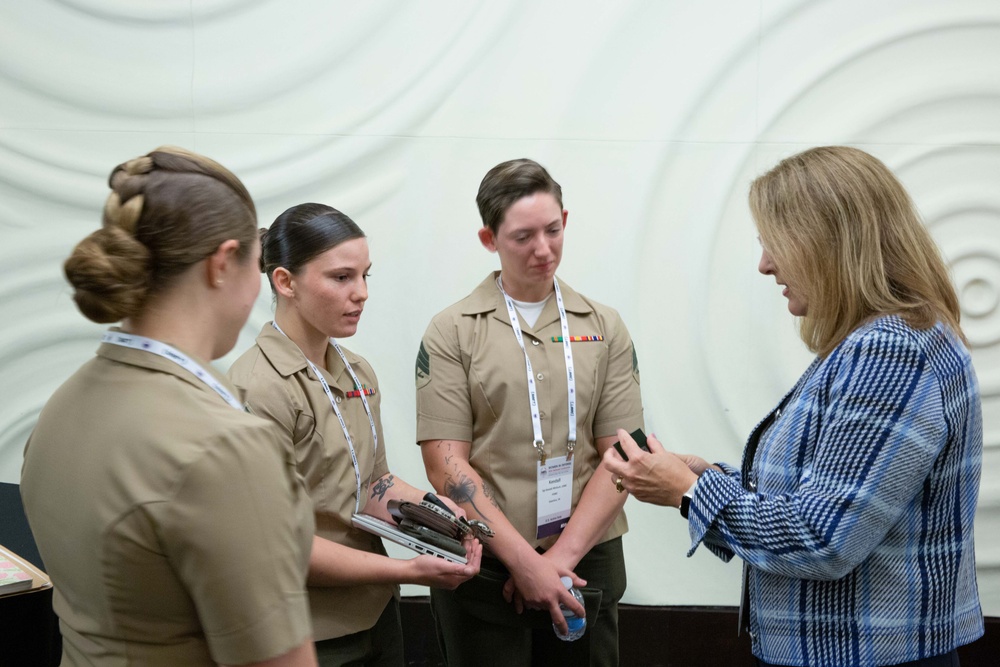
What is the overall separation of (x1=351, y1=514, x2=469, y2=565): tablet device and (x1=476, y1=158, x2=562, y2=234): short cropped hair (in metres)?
0.90

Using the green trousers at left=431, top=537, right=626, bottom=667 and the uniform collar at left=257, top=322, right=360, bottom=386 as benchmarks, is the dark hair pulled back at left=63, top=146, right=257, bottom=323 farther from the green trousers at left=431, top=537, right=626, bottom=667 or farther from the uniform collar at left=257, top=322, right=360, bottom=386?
the green trousers at left=431, top=537, right=626, bottom=667

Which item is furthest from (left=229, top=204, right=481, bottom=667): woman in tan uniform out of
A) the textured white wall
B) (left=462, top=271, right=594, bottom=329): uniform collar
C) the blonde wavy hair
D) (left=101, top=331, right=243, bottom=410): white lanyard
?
the textured white wall

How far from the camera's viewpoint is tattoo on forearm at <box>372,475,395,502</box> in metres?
2.04

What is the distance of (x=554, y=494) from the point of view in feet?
7.44

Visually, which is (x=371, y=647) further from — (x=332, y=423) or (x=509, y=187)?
(x=509, y=187)

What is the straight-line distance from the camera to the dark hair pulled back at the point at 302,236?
1.98 m

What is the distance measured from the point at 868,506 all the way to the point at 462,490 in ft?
3.67

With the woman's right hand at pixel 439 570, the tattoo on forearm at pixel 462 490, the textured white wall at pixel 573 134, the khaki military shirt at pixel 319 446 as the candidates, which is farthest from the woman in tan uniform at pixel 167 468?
the textured white wall at pixel 573 134

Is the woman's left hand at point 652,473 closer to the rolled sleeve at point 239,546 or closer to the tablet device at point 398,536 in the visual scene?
the tablet device at point 398,536

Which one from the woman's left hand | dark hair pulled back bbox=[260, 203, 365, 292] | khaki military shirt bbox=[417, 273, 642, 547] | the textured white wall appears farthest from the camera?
the textured white wall

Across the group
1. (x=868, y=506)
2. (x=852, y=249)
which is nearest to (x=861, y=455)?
(x=868, y=506)

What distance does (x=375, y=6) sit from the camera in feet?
10.8

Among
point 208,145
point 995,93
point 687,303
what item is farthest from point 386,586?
point 995,93

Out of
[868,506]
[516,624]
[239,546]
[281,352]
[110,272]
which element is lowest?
[516,624]
